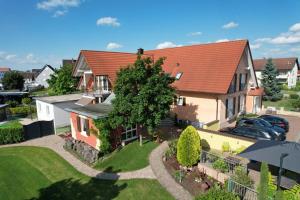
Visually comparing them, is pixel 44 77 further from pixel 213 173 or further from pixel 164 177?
pixel 213 173

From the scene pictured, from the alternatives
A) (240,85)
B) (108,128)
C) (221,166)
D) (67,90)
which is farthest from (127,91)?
(67,90)

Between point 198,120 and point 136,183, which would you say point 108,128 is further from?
point 198,120

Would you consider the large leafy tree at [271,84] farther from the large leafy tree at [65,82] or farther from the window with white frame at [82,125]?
the window with white frame at [82,125]

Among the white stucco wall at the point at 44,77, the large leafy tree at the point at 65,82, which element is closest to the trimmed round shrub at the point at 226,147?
the large leafy tree at the point at 65,82

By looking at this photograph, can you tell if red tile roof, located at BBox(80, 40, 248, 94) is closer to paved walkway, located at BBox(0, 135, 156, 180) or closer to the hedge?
paved walkway, located at BBox(0, 135, 156, 180)

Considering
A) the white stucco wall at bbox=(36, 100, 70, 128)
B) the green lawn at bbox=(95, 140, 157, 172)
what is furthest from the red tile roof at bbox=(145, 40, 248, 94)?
the white stucco wall at bbox=(36, 100, 70, 128)
